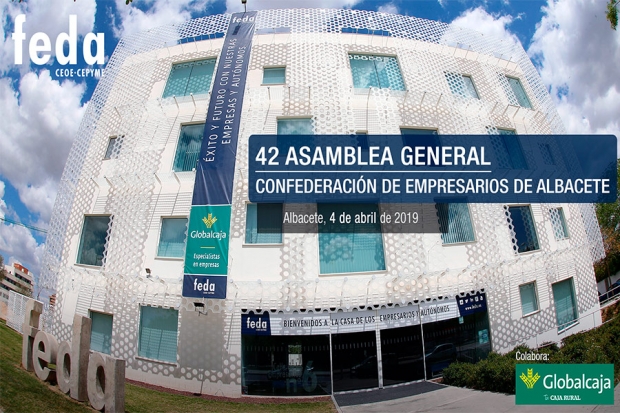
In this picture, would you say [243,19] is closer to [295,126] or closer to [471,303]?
[295,126]

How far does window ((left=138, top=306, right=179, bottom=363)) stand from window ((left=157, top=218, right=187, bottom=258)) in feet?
6.02

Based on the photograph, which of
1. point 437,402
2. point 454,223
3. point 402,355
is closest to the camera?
point 437,402

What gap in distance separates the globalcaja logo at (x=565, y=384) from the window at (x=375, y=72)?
10.1 metres

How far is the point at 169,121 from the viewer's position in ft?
39.3

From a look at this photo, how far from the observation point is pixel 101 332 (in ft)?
35.8

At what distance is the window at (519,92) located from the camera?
14.2 meters

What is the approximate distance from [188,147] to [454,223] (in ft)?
32.5

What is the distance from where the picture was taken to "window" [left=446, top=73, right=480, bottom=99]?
42.3 feet

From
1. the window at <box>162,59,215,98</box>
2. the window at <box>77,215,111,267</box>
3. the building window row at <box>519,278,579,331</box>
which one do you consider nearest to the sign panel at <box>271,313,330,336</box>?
the window at <box>77,215,111,267</box>

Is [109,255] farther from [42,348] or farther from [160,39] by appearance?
[160,39]

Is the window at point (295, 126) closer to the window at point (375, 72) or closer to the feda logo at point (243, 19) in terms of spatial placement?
the window at point (375, 72)

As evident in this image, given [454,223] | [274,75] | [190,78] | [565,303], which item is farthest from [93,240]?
[565,303]

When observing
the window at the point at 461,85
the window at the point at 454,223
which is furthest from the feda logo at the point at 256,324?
the window at the point at 461,85

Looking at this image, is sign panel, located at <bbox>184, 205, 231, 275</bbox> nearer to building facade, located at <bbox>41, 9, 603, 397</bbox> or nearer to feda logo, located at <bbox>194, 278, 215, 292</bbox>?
feda logo, located at <bbox>194, 278, 215, 292</bbox>
